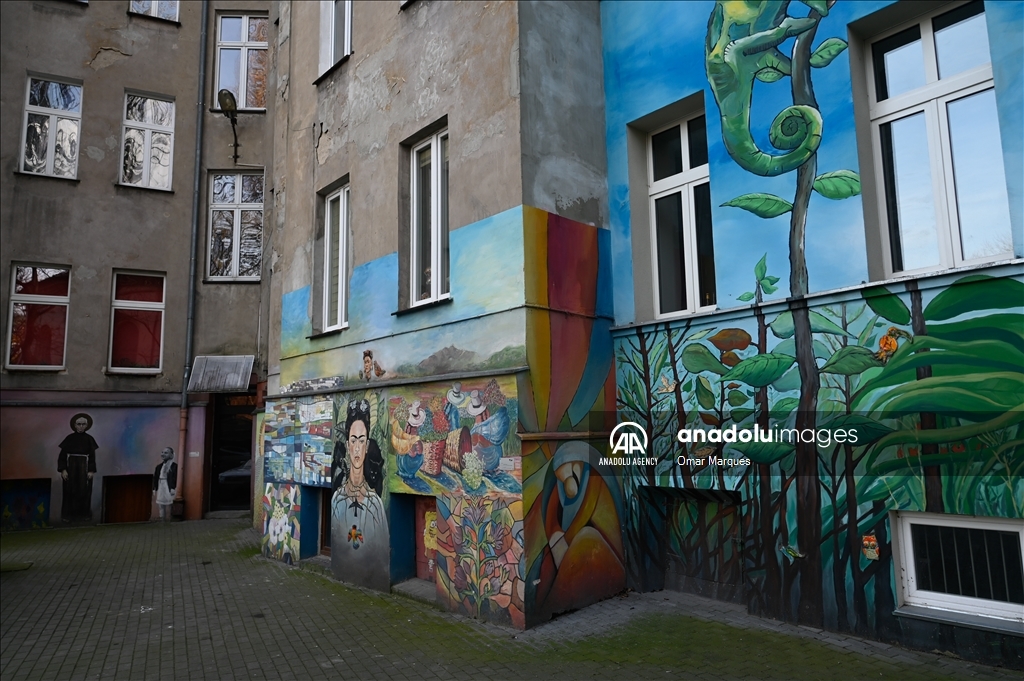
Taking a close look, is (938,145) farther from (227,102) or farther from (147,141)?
(147,141)

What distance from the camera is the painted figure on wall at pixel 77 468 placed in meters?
13.5

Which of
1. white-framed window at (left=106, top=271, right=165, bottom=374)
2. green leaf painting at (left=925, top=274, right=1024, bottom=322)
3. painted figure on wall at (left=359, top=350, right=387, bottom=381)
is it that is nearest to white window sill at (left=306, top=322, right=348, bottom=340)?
painted figure on wall at (left=359, top=350, right=387, bottom=381)

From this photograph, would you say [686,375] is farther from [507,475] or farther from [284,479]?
[284,479]

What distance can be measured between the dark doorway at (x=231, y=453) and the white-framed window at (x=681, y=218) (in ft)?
35.0

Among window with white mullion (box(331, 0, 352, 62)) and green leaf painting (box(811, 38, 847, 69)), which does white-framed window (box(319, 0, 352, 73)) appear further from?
green leaf painting (box(811, 38, 847, 69))

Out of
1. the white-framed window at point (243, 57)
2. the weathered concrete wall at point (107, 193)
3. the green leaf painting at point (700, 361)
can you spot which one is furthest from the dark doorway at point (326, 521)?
the white-framed window at point (243, 57)

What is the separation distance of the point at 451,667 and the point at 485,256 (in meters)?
3.68

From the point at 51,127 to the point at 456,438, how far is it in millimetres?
12692

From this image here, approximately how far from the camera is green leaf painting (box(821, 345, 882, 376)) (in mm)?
5258

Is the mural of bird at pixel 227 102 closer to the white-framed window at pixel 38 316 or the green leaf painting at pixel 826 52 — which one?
the white-framed window at pixel 38 316

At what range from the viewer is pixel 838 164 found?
5582 millimetres

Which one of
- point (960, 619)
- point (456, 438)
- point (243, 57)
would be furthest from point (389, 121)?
point (243, 57)

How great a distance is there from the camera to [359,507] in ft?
26.9

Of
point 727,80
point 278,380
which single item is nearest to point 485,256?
point 727,80
